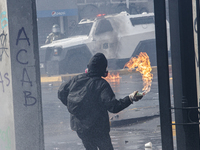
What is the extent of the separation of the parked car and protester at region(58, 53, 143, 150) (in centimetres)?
1016

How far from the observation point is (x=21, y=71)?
3.89 meters

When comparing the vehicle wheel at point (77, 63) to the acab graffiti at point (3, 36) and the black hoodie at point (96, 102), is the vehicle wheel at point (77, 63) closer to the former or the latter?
the acab graffiti at point (3, 36)

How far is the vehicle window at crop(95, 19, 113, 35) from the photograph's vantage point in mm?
14148

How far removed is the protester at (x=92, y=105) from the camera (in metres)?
3.51

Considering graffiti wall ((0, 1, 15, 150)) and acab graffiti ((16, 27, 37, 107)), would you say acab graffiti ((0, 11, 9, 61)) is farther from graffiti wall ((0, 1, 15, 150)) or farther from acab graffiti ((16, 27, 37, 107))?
acab graffiti ((16, 27, 37, 107))

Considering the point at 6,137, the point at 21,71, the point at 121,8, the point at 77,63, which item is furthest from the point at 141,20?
the point at 21,71

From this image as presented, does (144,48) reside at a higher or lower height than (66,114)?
higher

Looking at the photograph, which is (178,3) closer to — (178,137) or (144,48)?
(178,137)

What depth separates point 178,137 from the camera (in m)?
2.87

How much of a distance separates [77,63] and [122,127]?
24.7ft

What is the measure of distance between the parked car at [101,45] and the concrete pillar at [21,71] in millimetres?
9768

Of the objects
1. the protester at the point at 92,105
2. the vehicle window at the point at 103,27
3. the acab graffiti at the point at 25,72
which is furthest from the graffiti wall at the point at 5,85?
the vehicle window at the point at 103,27

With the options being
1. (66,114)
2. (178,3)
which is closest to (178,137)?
(178,3)

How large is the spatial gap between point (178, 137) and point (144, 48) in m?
11.9
